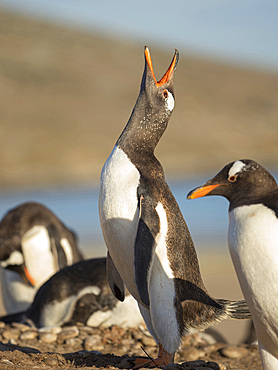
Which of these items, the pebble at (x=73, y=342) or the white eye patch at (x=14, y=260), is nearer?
the pebble at (x=73, y=342)

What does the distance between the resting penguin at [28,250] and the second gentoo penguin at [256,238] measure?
13.4 ft

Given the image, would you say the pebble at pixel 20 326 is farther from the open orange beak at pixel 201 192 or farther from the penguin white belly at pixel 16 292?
the open orange beak at pixel 201 192

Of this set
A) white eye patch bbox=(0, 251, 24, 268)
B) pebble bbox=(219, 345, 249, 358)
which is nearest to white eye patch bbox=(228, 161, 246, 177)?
pebble bbox=(219, 345, 249, 358)

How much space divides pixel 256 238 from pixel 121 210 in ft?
3.21

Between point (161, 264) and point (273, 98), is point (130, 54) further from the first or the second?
point (161, 264)

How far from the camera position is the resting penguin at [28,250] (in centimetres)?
713

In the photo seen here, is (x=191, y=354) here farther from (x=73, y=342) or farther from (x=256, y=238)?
(x=256, y=238)

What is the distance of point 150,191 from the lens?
3.92 m

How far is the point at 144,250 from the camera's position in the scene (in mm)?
3750

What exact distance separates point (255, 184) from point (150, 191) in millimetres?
766

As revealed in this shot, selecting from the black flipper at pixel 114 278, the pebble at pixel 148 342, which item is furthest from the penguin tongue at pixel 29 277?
the black flipper at pixel 114 278

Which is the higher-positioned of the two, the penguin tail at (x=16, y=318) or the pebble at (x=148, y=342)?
the penguin tail at (x=16, y=318)

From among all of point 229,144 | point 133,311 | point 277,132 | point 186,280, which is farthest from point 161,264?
point 277,132

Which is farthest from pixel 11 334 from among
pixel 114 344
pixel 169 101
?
pixel 169 101
